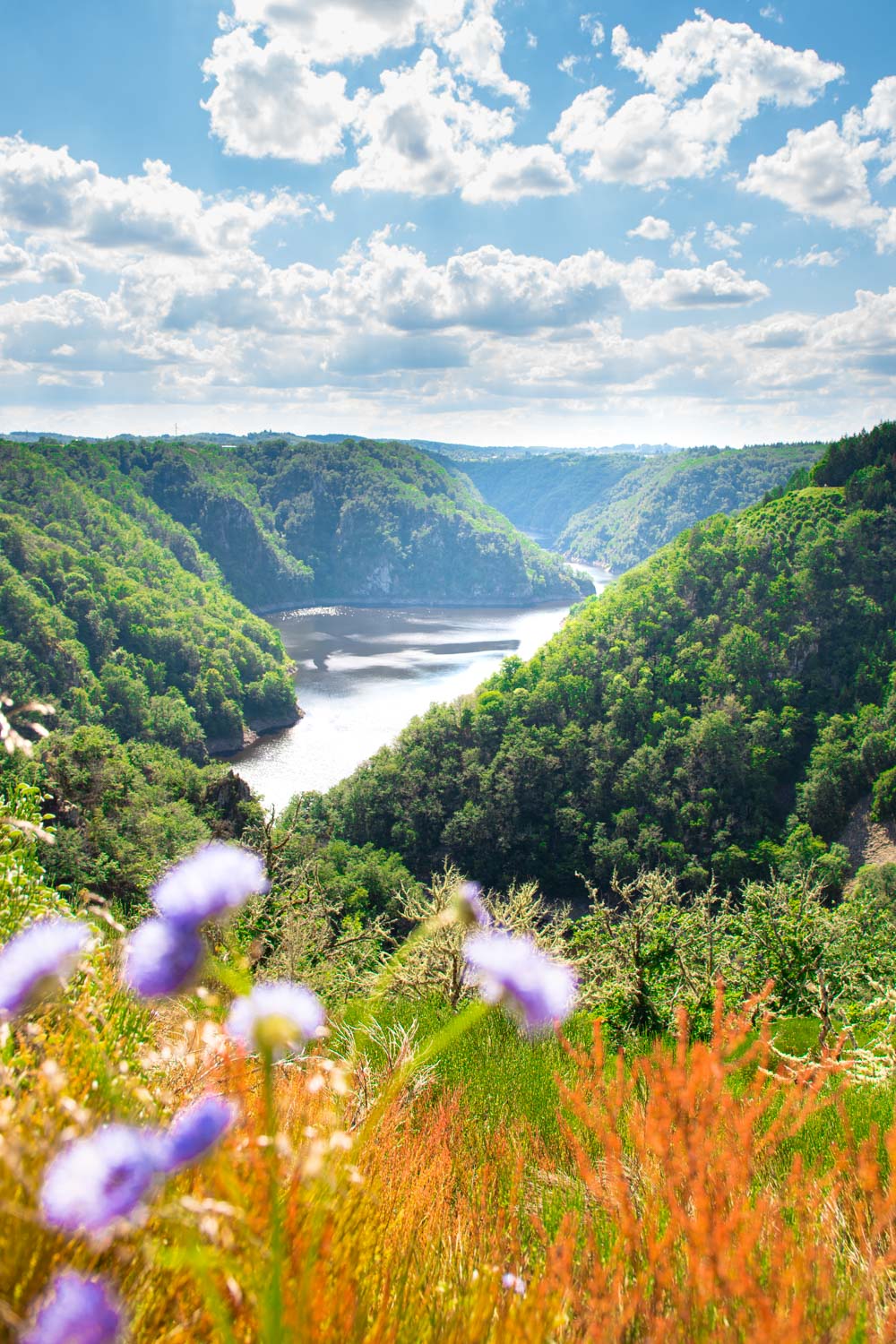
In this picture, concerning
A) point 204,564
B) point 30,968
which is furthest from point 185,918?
point 204,564

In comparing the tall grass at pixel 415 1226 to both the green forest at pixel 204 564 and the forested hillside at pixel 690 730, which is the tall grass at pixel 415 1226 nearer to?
the forested hillside at pixel 690 730

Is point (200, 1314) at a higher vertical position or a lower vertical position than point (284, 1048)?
higher

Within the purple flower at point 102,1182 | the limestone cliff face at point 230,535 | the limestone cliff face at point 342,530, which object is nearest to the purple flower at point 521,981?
the purple flower at point 102,1182

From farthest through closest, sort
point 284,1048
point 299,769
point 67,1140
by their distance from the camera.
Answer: point 299,769
point 284,1048
point 67,1140

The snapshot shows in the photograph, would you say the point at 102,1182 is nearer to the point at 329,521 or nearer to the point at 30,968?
the point at 30,968

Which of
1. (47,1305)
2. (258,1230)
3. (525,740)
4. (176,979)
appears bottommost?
(525,740)

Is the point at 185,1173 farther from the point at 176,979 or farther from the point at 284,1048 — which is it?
the point at 284,1048

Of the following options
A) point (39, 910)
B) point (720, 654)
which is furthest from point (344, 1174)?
point (720, 654)
